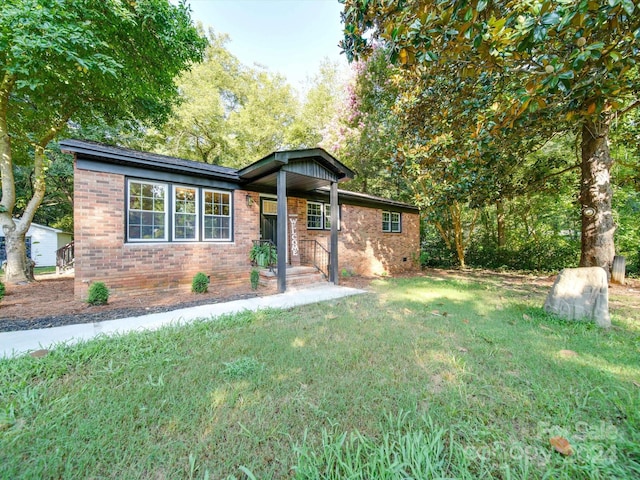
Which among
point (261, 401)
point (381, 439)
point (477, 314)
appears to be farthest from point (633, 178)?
point (261, 401)

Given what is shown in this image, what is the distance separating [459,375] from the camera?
8.81ft

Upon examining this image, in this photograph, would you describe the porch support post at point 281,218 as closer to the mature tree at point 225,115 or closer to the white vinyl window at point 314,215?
the white vinyl window at point 314,215

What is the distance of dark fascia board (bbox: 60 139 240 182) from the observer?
5.49m

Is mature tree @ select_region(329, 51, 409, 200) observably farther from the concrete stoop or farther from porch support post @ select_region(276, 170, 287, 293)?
porch support post @ select_region(276, 170, 287, 293)

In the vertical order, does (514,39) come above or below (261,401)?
above

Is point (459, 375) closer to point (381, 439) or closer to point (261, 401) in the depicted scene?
point (381, 439)

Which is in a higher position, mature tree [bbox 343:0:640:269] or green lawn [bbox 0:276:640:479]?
mature tree [bbox 343:0:640:269]

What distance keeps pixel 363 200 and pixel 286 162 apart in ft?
17.8

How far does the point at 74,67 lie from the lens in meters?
6.48

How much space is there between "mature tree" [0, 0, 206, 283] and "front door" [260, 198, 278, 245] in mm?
4960

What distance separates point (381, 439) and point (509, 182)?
9.71m

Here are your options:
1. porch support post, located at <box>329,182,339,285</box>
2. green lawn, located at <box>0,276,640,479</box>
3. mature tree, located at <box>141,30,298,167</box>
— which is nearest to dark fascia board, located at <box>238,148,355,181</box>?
porch support post, located at <box>329,182,339,285</box>

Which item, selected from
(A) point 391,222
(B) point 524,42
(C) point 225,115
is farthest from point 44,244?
(B) point 524,42

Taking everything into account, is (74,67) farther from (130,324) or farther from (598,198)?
(598,198)
